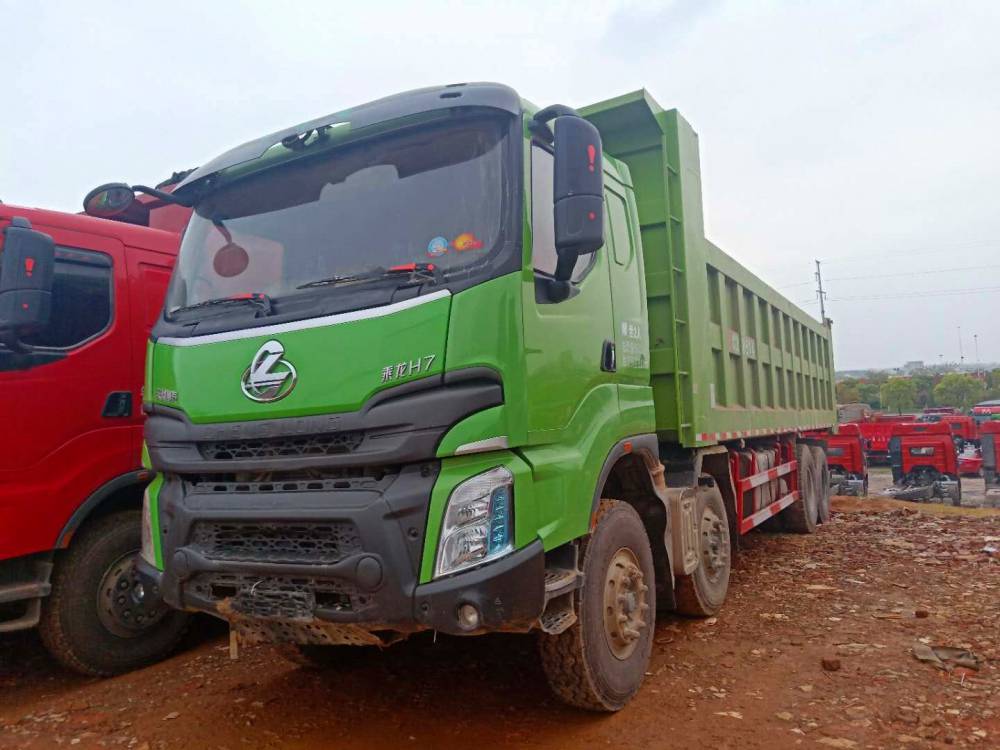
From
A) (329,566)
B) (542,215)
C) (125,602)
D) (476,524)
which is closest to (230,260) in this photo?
(542,215)

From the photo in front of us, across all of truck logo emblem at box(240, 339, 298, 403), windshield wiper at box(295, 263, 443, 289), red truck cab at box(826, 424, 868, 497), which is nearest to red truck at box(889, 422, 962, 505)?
red truck cab at box(826, 424, 868, 497)

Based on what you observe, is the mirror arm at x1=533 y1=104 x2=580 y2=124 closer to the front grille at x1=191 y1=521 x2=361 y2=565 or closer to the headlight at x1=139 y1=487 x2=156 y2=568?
the front grille at x1=191 y1=521 x2=361 y2=565

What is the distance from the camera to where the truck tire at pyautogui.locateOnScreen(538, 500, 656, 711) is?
10.1ft

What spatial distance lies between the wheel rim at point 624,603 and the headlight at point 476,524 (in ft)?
2.95

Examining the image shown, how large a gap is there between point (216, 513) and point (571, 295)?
1.70 m

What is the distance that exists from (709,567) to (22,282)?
4.39m

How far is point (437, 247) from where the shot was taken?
2883mm

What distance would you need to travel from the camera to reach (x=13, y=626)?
12.5 feet

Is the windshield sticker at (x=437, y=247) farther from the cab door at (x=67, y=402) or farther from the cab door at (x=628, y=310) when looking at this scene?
the cab door at (x=67, y=402)

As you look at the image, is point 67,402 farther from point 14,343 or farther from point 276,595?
point 276,595

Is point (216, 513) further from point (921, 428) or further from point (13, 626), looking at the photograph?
point (921, 428)

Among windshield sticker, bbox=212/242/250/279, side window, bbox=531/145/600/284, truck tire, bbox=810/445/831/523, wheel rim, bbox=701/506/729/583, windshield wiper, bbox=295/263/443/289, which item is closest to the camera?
windshield wiper, bbox=295/263/443/289

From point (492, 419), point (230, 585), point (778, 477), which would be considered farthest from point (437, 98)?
point (778, 477)

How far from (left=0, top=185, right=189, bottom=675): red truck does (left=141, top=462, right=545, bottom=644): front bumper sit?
1.21 metres
